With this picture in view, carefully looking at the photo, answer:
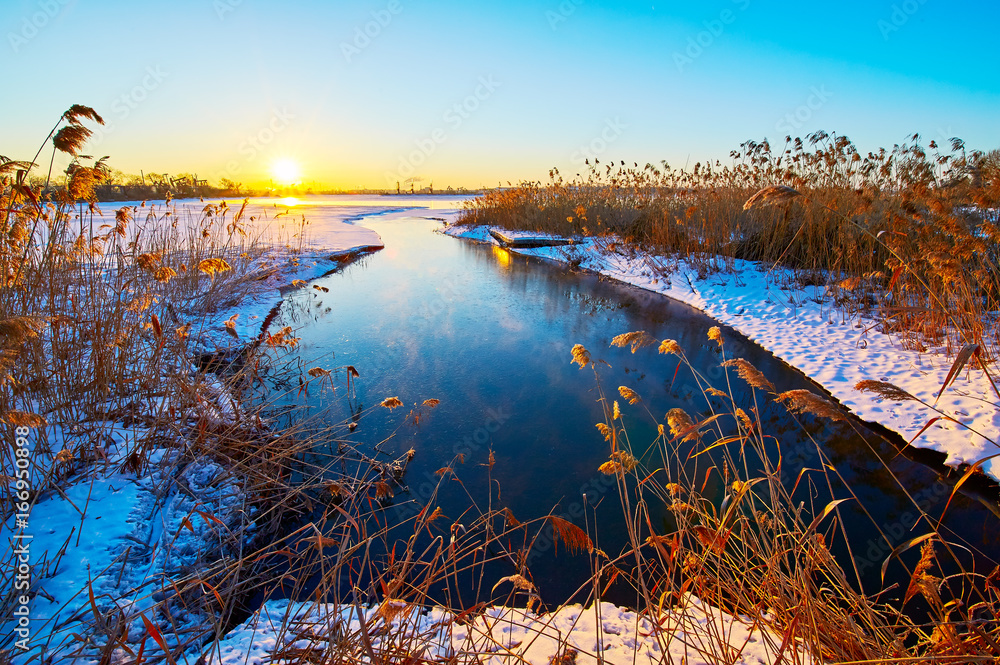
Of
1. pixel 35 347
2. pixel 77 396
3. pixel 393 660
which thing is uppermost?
pixel 35 347

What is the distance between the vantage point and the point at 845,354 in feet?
13.8

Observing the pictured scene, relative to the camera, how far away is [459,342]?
4824mm

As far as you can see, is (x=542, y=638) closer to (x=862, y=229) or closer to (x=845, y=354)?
(x=862, y=229)

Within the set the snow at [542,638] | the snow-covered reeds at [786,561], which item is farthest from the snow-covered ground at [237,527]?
the snow-covered reeds at [786,561]

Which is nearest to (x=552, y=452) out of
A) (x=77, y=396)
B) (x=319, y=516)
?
(x=319, y=516)

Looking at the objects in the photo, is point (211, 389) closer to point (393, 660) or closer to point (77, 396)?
point (77, 396)

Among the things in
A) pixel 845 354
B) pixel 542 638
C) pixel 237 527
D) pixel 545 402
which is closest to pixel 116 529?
pixel 237 527

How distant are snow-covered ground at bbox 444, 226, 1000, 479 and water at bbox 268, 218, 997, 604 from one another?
212 mm

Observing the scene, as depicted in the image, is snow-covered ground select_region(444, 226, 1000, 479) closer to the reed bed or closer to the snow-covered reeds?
the snow-covered reeds

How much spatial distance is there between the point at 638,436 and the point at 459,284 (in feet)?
16.4

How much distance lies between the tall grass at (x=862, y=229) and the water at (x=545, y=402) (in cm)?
105

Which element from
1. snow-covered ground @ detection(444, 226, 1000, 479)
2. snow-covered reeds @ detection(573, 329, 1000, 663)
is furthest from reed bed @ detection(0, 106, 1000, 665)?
snow-covered ground @ detection(444, 226, 1000, 479)

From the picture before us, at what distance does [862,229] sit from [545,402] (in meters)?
2.20

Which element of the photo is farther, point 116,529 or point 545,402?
point 545,402
